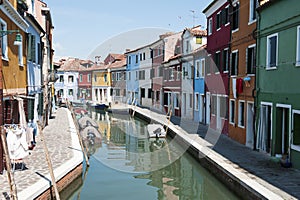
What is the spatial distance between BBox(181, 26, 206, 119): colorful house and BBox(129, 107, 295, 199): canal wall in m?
9.71

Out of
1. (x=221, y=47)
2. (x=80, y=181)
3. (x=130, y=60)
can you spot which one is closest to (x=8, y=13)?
(x=80, y=181)

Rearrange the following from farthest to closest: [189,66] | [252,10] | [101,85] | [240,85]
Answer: [101,85], [189,66], [240,85], [252,10]

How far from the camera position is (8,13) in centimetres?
1118

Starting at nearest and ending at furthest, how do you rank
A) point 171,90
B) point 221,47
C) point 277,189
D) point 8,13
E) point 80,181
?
point 277,189
point 8,13
point 80,181
point 221,47
point 171,90

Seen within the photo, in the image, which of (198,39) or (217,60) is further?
(198,39)

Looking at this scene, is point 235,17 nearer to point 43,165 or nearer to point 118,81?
point 43,165

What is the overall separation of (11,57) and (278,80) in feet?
31.2

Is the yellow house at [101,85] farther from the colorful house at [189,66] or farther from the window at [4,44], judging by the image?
the window at [4,44]

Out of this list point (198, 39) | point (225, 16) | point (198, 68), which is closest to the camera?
point (225, 16)

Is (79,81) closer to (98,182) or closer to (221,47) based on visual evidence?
(221,47)

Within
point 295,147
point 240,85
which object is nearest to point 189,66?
point 240,85

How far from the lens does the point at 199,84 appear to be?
Result: 25500 millimetres

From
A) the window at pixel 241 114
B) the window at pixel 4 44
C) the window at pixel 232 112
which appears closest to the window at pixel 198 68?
the window at pixel 232 112

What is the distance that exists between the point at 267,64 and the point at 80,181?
8.31 m
